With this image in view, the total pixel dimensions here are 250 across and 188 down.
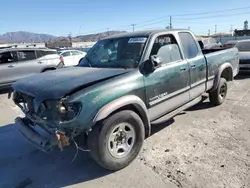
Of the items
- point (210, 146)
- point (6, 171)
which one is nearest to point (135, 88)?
point (210, 146)

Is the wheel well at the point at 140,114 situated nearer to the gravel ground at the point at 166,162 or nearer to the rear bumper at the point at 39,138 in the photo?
the gravel ground at the point at 166,162

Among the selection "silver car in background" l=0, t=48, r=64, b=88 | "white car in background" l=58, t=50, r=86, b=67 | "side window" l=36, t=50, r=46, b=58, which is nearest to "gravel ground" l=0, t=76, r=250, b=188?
"silver car in background" l=0, t=48, r=64, b=88

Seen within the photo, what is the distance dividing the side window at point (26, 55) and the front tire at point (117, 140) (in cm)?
778

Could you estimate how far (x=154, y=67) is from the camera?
3.86 metres

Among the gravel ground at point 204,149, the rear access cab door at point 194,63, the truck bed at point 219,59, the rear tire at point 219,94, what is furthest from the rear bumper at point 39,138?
the rear tire at point 219,94

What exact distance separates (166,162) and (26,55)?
27.1 ft

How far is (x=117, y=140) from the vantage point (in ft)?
11.5

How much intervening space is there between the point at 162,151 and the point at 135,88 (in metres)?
1.20

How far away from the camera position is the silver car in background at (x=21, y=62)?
933 cm

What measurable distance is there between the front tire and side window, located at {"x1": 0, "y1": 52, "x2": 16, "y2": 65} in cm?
779

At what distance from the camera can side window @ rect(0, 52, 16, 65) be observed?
9461mm

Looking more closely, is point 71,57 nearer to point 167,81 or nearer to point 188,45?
point 188,45

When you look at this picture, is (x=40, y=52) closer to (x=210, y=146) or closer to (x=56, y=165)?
(x=56, y=165)

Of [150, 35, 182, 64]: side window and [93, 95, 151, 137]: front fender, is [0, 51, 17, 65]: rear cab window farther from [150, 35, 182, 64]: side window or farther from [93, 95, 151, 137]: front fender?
[93, 95, 151, 137]: front fender
